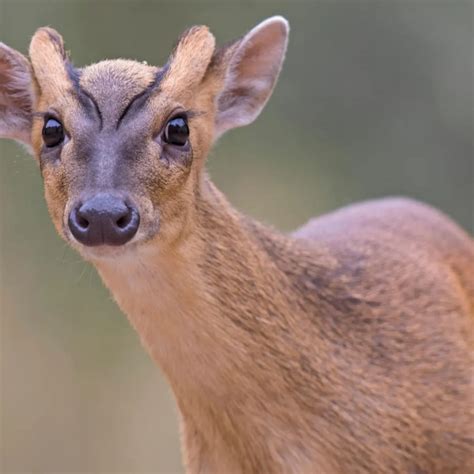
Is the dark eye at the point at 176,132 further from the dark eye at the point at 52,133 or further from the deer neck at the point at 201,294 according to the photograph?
the dark eye at the point at 52,133

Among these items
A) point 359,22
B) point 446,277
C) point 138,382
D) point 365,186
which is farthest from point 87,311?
point 446,277

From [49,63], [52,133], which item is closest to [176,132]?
[52,133]

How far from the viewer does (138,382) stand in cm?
1691

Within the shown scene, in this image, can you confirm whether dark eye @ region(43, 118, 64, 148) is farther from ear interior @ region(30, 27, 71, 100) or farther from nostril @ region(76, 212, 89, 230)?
nostril @ region(76, 212, 89, 230)

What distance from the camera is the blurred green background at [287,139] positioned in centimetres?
1706

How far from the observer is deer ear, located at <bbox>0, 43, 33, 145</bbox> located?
24.9 ft

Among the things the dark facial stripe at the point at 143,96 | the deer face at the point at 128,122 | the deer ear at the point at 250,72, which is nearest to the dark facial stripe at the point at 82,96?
the deer face at the point at 128,122

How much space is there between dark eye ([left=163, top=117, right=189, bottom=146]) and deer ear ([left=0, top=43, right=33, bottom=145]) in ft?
3.41

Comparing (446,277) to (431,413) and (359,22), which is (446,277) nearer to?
(431,413)

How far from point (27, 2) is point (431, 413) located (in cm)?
1082

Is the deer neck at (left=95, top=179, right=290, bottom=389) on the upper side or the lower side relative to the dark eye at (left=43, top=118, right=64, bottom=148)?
lower

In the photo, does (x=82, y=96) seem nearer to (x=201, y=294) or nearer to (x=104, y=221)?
(x=104, y=221)

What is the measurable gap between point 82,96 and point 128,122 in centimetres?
32

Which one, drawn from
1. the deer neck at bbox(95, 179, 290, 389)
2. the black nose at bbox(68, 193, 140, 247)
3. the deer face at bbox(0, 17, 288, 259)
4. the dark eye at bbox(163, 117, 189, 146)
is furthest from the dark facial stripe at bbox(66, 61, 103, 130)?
the deer neck at bbox(95, 179, 290, 389)
